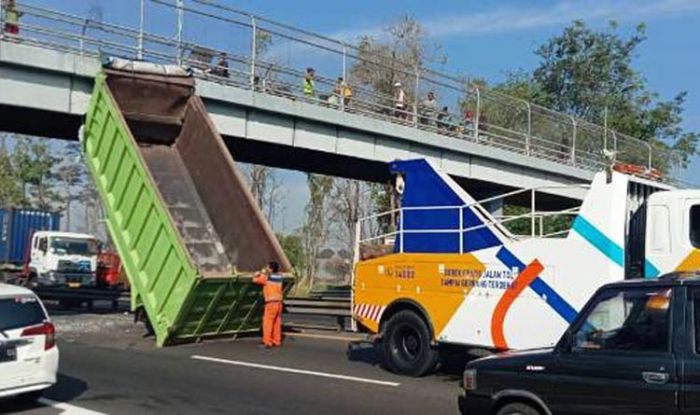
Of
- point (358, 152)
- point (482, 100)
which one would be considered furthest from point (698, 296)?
point (482, 100)

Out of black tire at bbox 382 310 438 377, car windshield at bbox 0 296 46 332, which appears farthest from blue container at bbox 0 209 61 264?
car windshield at bbox 0 296 46 332

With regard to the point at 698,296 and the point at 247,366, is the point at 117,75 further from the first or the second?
the point at 698,296

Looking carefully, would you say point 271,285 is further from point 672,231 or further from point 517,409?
point 517,409

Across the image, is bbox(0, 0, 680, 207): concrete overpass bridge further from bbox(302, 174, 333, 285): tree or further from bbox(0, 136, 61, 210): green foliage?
bbox(0, 136, 61, 210): green foliage

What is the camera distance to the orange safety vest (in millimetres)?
15914

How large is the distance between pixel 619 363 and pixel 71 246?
24.7 m

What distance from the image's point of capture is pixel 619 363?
614cm

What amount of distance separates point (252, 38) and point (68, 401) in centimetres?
1583

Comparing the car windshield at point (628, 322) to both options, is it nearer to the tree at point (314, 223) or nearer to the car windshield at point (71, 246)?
the car windshield at point (71, 246)

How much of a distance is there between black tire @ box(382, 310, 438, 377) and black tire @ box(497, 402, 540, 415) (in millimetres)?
5183

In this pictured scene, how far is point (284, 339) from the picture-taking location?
17109 millimetres

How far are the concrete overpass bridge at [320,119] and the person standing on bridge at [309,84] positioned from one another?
0.22 metres

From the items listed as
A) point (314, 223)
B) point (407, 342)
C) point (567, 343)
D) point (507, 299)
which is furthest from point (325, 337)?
point (314, 223)

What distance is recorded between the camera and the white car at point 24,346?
9078 mm
